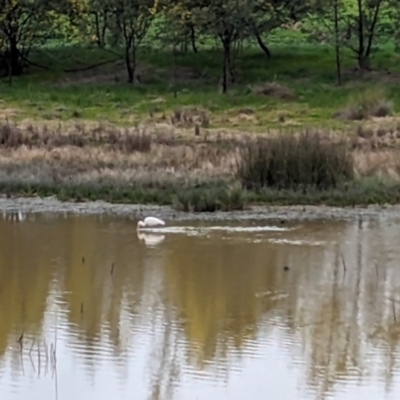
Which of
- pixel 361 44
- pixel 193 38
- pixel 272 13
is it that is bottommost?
pixel 361 44

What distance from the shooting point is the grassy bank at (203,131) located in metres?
19.4

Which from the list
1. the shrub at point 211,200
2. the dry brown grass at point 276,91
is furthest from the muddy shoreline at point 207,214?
the dry brown grass at point 276,91

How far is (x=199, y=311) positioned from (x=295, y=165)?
8266 millimetres

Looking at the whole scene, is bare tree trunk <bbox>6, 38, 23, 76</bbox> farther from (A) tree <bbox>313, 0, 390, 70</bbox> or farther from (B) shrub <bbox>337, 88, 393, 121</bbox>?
(B) shrub <bbox>337, 88, 393, 121</bbox>

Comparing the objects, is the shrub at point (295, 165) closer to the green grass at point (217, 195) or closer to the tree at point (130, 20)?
the green grass at point (217, 195)

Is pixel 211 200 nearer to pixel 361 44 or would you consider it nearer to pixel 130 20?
pixel 130 20

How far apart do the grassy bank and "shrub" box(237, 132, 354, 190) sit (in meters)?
0.02

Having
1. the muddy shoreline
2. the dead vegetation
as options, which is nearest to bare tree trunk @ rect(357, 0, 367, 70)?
the dead vegetation

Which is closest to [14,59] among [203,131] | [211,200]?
[203,131]

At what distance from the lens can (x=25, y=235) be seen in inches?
637

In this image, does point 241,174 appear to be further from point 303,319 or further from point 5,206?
point 303,319

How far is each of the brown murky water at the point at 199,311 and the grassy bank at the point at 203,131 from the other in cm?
238

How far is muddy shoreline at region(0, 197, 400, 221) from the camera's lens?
58.9ft

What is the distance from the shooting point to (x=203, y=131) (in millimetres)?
28344
